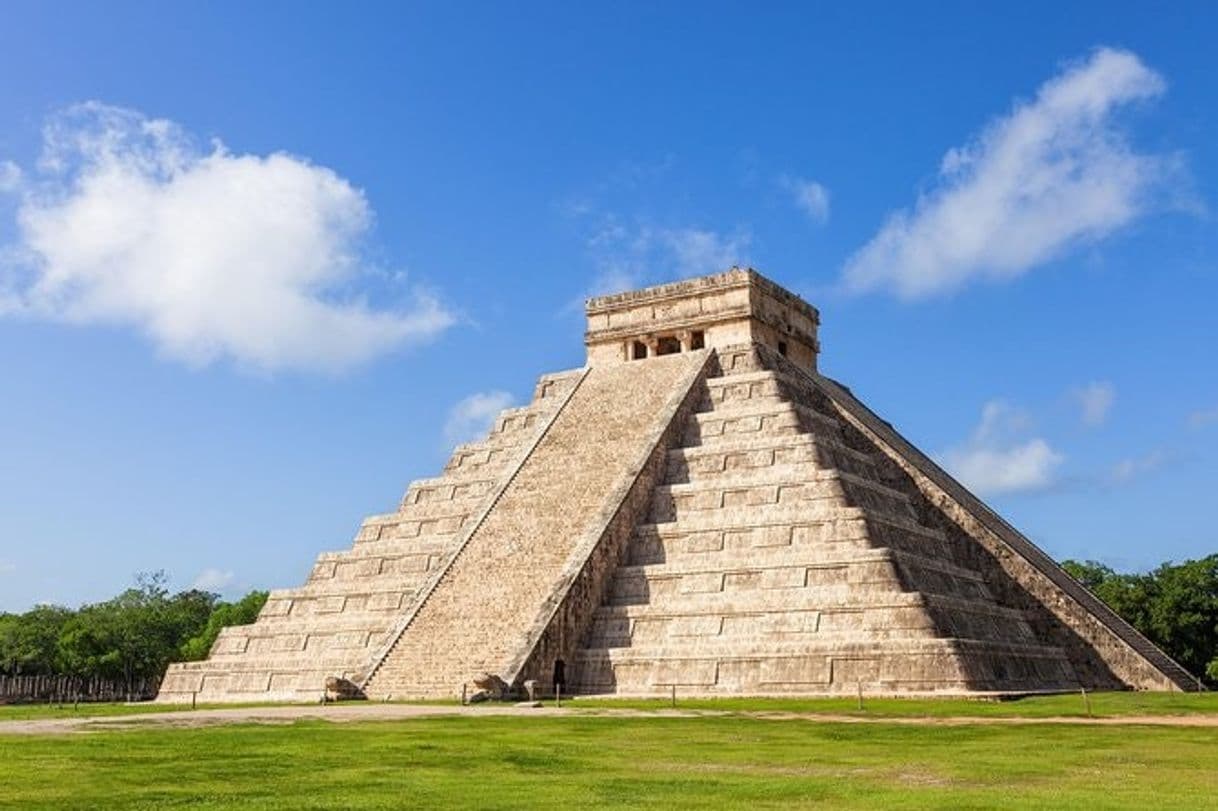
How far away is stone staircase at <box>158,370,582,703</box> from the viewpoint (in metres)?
31.2

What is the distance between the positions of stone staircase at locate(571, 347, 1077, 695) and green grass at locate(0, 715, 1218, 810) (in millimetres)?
6630

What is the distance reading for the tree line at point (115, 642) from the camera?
61531 millimetres

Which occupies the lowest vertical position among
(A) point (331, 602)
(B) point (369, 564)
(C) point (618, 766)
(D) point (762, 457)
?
(C) point (618, 766)

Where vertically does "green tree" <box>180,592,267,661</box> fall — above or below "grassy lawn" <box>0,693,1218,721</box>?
above

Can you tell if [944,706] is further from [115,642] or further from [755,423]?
[115,642]

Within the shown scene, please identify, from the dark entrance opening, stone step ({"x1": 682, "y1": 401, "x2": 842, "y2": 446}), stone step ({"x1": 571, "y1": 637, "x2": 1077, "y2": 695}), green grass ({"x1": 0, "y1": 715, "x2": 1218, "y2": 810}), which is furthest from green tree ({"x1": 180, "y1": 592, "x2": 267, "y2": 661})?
green grass ({"x1": 0, "y1": 715, "x2": 1218, "y2": 810})

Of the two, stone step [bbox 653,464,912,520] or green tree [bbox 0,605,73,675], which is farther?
green tree [bbox 0,605,73,675]

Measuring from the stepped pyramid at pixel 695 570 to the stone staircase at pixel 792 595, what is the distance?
0.05 m

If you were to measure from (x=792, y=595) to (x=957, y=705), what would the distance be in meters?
5.45

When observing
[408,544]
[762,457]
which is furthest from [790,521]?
[408,544]

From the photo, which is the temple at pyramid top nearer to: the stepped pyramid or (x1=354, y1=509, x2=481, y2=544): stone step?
the stepped pyramid

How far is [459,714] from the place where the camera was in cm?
2136

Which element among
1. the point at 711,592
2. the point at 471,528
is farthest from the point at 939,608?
the point at 471,528

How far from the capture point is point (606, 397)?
124ft
